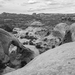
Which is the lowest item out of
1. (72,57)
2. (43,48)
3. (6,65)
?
(43,48)

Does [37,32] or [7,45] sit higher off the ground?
[7,45]

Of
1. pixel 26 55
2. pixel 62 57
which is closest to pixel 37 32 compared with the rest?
pixel 26 55

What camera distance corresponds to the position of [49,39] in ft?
77.8

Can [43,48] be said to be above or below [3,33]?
below

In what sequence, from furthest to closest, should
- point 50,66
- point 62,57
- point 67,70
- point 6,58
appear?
point 6,58, point 62,57, point 50,66, point 67,70

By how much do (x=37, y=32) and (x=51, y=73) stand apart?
94.8 feet

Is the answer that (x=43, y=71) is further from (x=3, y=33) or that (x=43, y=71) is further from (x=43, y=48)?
(x=43, y=48)

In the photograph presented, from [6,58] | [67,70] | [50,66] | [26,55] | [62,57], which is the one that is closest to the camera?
[67,70]

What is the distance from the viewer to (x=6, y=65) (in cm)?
971

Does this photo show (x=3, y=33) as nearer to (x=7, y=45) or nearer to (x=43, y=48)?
(x=7, y=45)

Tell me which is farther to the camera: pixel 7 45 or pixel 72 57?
pixel 7 45

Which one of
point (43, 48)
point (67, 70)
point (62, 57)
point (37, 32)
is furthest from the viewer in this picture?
point (37, 32)

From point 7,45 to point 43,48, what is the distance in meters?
10.7

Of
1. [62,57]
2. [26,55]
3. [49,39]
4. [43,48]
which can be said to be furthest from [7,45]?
[49,39]
